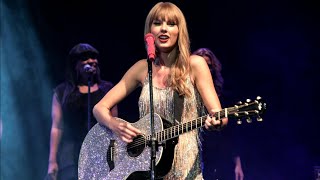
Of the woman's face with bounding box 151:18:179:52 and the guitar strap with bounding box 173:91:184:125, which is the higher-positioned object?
the woman's face with bounding box 151:18:179:52

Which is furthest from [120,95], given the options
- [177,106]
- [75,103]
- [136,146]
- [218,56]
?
[218,56]

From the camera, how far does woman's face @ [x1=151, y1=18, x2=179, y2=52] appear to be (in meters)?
3.77

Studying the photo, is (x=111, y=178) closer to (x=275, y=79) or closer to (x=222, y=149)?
(x=222, y=149)

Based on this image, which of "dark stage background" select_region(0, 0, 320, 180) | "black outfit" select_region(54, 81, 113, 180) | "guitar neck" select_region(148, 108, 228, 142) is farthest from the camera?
"dark stage background" select_region(0, 0, 320, 180)

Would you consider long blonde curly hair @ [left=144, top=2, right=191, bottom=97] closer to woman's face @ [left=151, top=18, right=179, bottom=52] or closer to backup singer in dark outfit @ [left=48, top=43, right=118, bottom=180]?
woman's face @ [left=151, top=18, right=179, bottom=52]

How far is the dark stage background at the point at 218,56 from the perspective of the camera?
643 centimetres

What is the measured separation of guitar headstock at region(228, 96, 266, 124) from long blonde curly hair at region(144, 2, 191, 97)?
0.53 meters

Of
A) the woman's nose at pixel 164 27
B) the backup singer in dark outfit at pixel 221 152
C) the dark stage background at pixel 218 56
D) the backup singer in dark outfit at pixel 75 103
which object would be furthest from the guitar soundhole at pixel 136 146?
the dark stage background at pixel 218 56

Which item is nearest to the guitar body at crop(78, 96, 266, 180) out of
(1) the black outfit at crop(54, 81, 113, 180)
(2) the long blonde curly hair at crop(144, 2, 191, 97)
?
(2) the long blonde curly hair at crop(144, 2, 191, 97)

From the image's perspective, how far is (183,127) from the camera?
3443 mm

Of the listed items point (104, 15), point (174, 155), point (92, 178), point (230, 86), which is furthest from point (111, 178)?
point (104, 15)

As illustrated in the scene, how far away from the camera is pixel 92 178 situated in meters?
4.19

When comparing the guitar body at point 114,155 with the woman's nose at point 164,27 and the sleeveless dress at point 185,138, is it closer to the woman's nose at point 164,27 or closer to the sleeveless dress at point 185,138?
the sleeveless dress at point 185,138

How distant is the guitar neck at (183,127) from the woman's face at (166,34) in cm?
62
